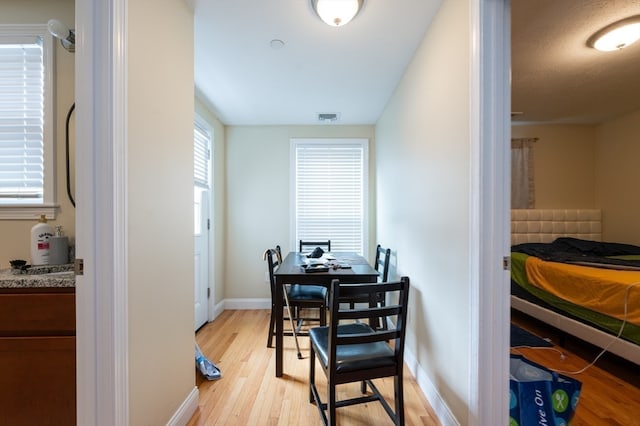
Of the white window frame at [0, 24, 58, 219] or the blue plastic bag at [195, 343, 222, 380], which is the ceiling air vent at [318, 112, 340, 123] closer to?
the white window frame at [0, 24, 58, 219]

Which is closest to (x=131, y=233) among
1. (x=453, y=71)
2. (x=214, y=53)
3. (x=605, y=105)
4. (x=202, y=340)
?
(x=214, y=53)

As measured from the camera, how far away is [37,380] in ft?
3.80

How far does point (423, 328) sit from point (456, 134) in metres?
1.32

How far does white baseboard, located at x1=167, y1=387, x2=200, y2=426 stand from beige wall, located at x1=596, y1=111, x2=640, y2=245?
18.1 feet

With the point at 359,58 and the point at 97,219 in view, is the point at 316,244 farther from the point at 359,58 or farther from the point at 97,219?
the point at 97,219

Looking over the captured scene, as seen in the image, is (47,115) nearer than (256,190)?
Yes

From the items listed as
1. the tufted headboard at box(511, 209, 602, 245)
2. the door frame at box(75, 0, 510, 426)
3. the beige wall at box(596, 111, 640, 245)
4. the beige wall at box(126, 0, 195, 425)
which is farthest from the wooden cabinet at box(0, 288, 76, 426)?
the beige wall at box(596, 111, 640, 245)

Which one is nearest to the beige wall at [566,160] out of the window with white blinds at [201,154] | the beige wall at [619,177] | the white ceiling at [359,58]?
the beige wall at [619,177]

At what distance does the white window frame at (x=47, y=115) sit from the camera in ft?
4.93

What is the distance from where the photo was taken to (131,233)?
3.87ft

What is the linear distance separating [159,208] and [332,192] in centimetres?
259

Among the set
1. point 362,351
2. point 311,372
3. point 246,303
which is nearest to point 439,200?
point 362,351

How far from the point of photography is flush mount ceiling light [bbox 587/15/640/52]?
1973 mm

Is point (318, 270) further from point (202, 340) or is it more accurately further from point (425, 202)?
point (202, 340)
